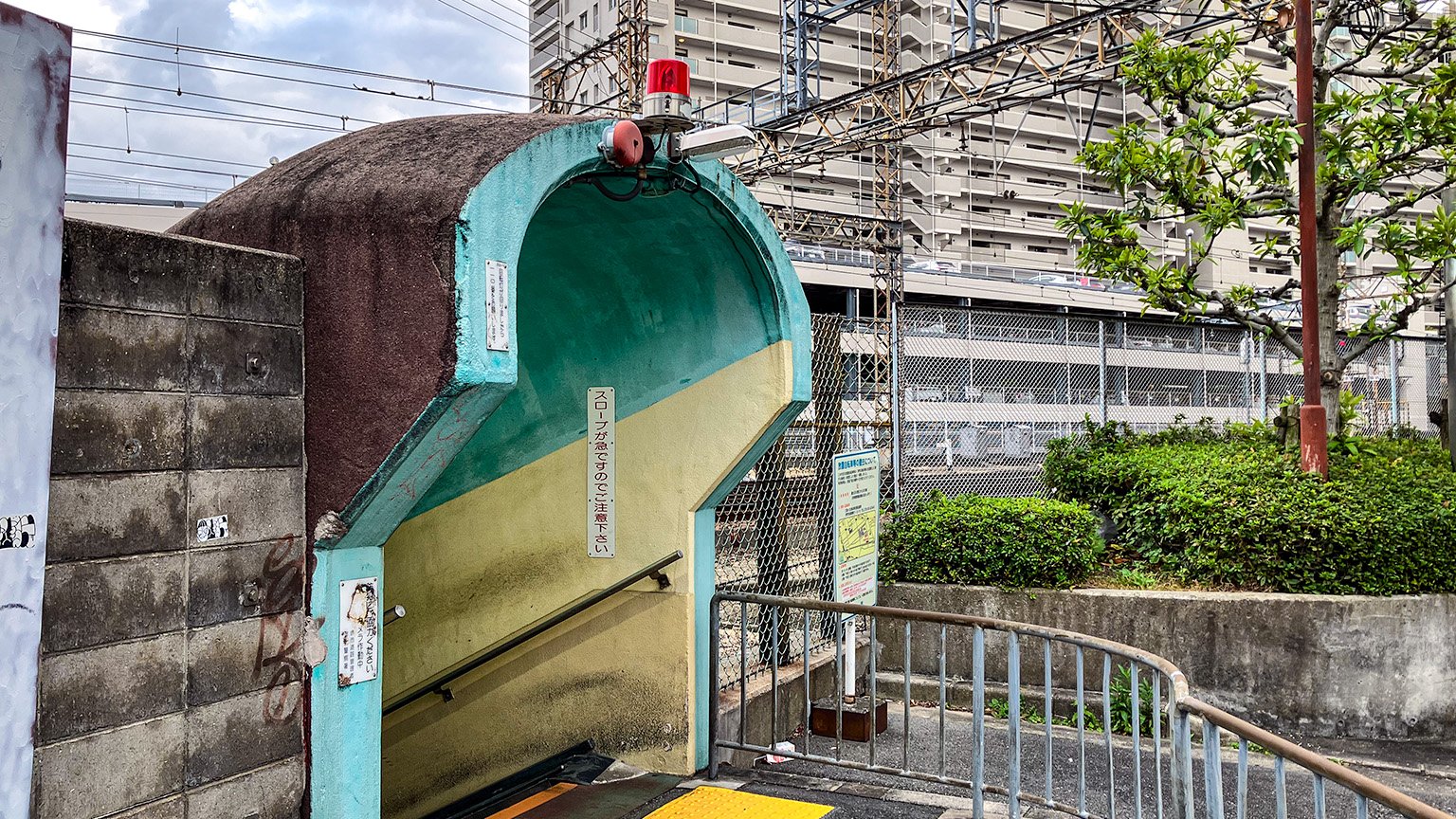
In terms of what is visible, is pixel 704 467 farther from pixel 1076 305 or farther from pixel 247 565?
pixel 1076 305

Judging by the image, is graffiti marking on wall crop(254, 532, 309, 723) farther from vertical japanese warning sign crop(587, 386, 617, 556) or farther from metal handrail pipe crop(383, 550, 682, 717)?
vertical japanese warning sign crop(587, 386, 617, 556)

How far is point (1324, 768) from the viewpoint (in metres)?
3.00

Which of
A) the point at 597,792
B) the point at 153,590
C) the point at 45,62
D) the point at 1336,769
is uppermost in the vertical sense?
the point at 45,62

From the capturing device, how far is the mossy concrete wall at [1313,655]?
8234mm

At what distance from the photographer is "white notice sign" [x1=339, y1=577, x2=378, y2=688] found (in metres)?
3.93

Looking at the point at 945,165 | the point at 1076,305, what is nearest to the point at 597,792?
the point at 1076,305

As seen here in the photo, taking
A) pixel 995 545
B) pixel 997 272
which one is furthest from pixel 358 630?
pixel 997 272

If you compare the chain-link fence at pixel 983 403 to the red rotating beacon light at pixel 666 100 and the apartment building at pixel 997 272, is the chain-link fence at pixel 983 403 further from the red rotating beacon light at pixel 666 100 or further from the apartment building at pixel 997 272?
the red rotating beacon light at pixel 666 100

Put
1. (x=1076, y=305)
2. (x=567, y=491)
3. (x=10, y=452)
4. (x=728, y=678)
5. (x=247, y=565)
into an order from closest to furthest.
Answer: (x=10, y=452), (x=247, y=565), (x=567, y=491), (x=728, y=678), (x=1076, y=305)

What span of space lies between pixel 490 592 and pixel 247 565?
2.69m

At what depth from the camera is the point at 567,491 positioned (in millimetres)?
6301

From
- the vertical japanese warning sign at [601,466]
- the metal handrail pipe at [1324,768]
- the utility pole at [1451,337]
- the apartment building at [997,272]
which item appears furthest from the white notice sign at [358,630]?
the utility pole at [1451,337]

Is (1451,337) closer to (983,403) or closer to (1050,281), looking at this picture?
(983,403)

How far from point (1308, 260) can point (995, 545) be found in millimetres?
3919
